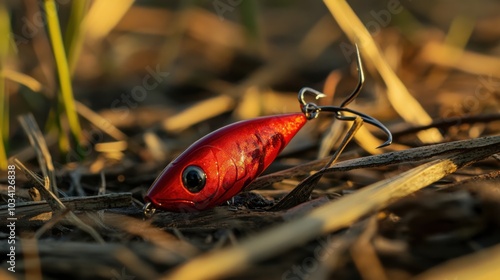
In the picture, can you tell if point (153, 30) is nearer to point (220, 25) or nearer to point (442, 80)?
point (220, 25)

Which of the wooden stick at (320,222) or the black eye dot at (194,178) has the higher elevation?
the black eye dot at (194,178)

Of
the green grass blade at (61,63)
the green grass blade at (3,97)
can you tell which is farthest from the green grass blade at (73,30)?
the green grass blade at (3,97)

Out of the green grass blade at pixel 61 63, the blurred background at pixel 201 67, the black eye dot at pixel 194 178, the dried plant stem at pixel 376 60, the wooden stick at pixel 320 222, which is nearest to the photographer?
the wooden stick at pixel 320 222

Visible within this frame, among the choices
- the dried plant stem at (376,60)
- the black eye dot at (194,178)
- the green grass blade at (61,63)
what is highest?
the green grass blade at (61,63)

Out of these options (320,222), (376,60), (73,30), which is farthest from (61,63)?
(320,222)

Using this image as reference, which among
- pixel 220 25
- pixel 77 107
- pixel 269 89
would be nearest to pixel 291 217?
pixel 77 107

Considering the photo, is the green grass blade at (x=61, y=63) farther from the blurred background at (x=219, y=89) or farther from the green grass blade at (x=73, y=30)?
the green grass blade at (x=73, y=30)

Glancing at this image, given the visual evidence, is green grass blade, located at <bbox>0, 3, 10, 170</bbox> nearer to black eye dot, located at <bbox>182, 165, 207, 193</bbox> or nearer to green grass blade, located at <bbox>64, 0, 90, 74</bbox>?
green grass blade, located at <bbox>64, 0, 90, 74</bbox>
